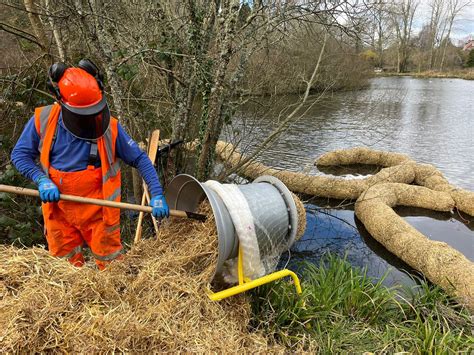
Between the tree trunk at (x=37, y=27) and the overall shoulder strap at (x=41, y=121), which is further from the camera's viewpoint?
the tree trunk at (x=37, y=27)

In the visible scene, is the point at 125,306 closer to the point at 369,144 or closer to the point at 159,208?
the point at 159,208

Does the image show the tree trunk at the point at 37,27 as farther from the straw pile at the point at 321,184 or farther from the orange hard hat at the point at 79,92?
the straw pile at the point at 321,184

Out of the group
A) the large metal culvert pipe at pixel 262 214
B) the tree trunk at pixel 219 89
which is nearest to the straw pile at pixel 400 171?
the tree trunk at pixel 219 89

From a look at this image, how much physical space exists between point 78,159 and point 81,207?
1.29 feet

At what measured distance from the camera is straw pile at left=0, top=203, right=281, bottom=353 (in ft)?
6.37

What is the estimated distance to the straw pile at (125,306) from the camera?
194 cm

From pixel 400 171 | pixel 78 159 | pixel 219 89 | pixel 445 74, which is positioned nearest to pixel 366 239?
pixel 400 171

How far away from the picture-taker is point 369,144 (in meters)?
13.8

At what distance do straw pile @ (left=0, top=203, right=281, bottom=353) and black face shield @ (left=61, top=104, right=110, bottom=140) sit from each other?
928 mm

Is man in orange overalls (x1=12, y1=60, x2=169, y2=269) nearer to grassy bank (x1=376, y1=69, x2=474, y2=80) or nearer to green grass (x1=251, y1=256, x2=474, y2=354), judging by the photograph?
green grass (x1=251, y1=256, x2=474, y2=354)

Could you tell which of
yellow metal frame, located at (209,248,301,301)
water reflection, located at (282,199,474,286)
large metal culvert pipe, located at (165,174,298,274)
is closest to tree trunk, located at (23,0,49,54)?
large metal culvert pipe, located at (165,174,298,274)

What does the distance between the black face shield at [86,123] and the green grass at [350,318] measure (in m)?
1.89

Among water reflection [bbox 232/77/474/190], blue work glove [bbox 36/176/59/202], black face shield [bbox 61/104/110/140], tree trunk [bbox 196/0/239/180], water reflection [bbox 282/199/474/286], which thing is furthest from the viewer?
water reflection [bbox 232/77/474/190]

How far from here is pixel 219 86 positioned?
14.8 feet
